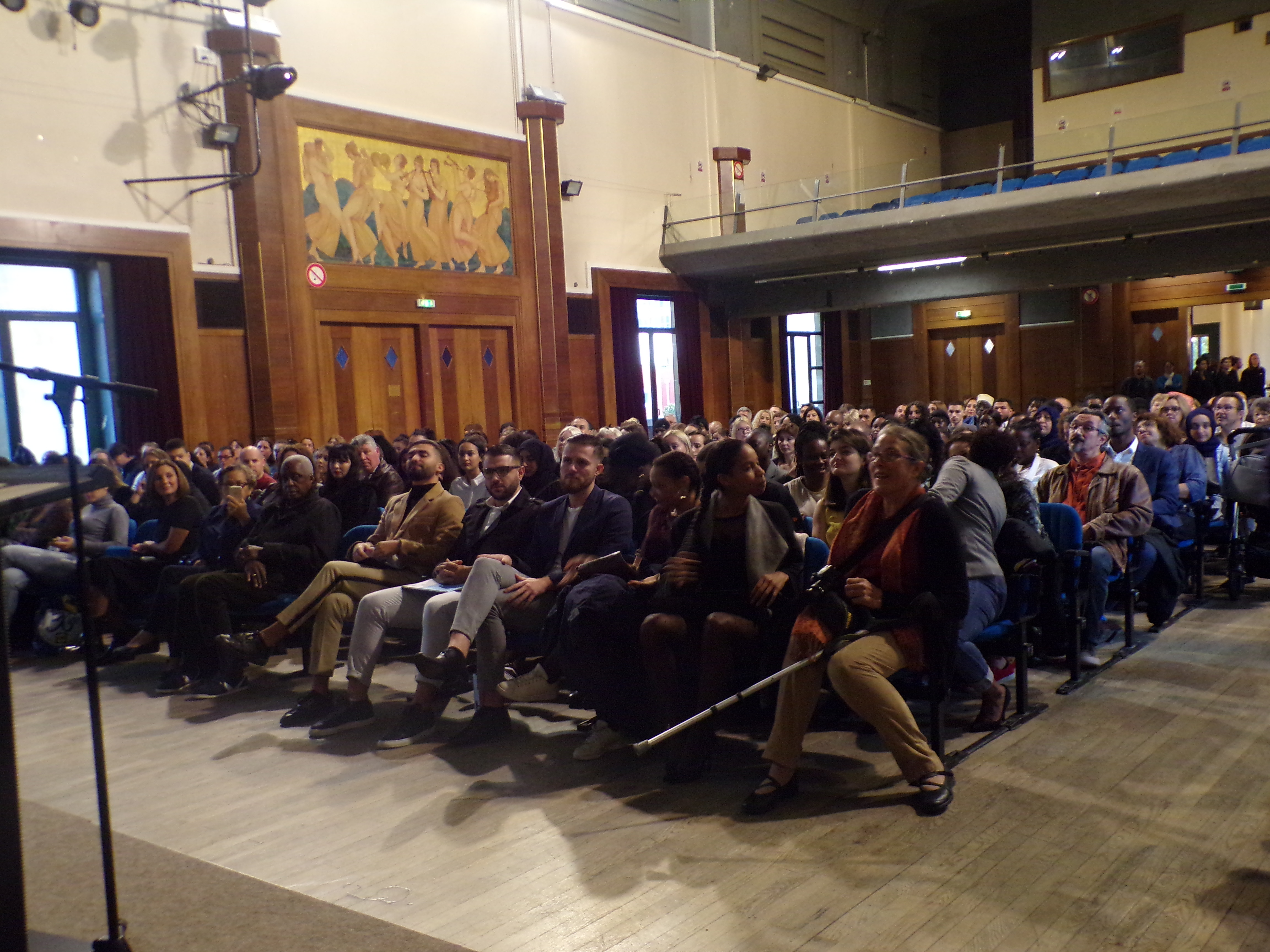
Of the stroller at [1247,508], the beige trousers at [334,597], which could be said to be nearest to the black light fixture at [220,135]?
the beige trousers at [334,597]

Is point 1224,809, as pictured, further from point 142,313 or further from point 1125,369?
point 1125,369

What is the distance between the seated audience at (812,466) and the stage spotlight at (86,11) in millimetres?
8206

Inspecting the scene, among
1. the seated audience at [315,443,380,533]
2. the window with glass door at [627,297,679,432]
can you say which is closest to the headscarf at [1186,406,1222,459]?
the seated audience at [315,443,380,533]

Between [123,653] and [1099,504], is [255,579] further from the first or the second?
[1099,504]

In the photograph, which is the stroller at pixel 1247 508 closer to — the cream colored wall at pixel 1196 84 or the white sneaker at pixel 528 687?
the white sneaker at pixel 528 687

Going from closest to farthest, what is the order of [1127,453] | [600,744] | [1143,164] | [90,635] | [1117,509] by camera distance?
[90,635], [600,744], [1117,509], [1127,453], [1143,164]

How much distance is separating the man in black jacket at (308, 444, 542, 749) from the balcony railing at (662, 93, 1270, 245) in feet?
31.8

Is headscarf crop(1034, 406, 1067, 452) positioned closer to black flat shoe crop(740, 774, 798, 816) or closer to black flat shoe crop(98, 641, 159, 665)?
black flat shoe crop(740, 774, 798, 816)

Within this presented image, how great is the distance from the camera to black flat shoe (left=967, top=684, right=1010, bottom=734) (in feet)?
11.8

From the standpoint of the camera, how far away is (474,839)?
2930mm

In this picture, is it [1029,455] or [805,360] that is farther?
[805,360]

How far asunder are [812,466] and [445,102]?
8.97 m

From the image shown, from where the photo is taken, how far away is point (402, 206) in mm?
11477

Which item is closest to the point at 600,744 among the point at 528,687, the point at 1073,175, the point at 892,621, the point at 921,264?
the point at 528,687
